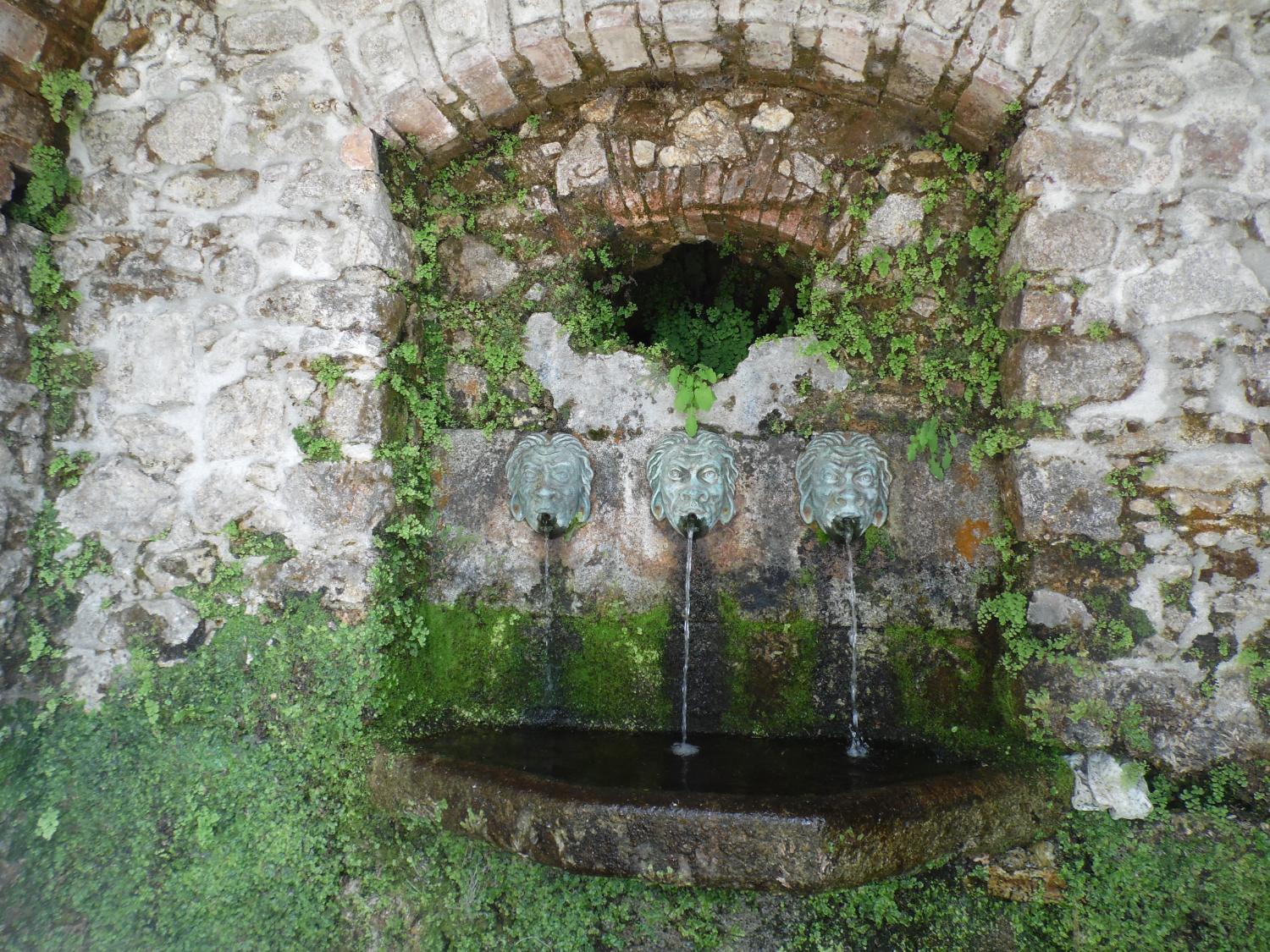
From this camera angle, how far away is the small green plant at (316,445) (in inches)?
98.0

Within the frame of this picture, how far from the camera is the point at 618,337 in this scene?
9.69ft

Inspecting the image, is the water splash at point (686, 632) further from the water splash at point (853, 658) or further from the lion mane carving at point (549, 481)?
the water splash at point (853, 658)

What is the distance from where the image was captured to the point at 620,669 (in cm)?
267

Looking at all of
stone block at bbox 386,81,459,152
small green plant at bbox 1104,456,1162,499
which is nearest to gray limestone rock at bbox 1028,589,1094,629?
small green plant at bbox 1104,456,1162,499

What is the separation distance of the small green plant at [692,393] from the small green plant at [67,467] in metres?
2.10

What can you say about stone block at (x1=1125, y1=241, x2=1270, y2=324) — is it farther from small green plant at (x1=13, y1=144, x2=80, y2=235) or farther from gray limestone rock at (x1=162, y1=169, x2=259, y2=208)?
small green plant at (x1=13, y1=144, x2=80, y2=235)

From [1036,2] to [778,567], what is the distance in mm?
2001

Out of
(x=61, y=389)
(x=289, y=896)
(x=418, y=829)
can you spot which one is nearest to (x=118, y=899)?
(x=289, y=896)

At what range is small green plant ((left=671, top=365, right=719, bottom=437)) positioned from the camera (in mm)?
2686

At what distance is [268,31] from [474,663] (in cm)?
240

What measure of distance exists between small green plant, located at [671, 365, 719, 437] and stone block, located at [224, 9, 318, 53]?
179 centimetres

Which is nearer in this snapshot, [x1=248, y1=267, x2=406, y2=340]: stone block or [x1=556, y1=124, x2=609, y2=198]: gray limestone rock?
[x1=248, y1=267, x2=406, y2=340]: stone block

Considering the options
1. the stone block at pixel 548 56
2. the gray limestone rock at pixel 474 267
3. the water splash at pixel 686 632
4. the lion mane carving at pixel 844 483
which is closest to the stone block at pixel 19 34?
the gray limestone rock at pixel 474 267

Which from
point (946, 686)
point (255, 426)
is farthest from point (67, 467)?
point (946, 686)
